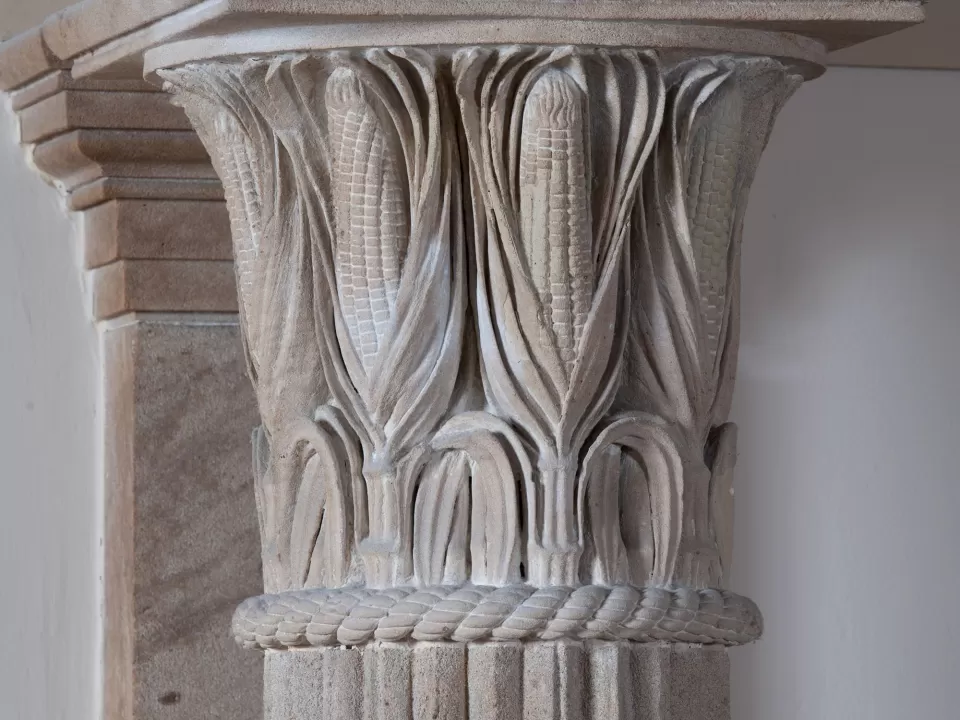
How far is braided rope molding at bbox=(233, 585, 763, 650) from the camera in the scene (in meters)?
1.63

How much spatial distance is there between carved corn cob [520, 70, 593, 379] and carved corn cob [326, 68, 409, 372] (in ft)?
0.44

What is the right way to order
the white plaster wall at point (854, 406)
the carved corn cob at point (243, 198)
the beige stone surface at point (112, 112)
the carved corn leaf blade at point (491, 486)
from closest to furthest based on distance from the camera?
the carved corn leaf blade at point (491, 486) → the carved corn cob at point (243, 198) → the beige stone surface at point (112, 112) → the white plaster wall at point (854, 406)

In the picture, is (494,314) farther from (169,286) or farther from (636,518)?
(169,286)

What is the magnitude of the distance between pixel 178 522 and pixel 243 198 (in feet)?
2.13

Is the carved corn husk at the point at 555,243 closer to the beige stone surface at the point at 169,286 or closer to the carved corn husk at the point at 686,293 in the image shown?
the carved corn husk at the point at 686,293

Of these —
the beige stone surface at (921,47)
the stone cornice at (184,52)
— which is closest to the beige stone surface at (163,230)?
the stone cornice at (184,52)

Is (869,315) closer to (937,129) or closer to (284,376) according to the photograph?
(937,129)

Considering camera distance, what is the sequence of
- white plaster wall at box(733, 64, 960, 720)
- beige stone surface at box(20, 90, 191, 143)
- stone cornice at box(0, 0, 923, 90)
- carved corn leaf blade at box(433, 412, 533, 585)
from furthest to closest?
1. white plaster wall at box(733, 64, 960, 720)
2. beige stone surface at box(20, 90, 191, 143)
3. carved corn leaf blade at box(433, 412, 533, 585)
4. stone cornice at box(0, 0, 923, 90)

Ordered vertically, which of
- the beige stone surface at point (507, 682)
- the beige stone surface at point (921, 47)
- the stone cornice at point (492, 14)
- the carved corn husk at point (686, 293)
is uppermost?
the beige stone surface at point (921, 47)

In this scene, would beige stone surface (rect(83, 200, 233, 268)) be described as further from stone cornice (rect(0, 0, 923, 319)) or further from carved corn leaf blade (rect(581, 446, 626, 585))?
carved corn leaf blade (rect(581, 446, 626, 585))

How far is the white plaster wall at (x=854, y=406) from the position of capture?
7.98ft

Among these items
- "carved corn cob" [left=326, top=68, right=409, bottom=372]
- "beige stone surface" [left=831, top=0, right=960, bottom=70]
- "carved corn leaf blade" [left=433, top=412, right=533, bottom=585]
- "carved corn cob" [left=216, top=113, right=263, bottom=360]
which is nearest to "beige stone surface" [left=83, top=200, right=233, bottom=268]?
"carved corn cob" [left=216, top=113, right=263, bottom=360]

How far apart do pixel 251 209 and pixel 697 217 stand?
476 millimetres

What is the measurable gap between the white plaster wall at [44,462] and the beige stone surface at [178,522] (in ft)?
0.12
